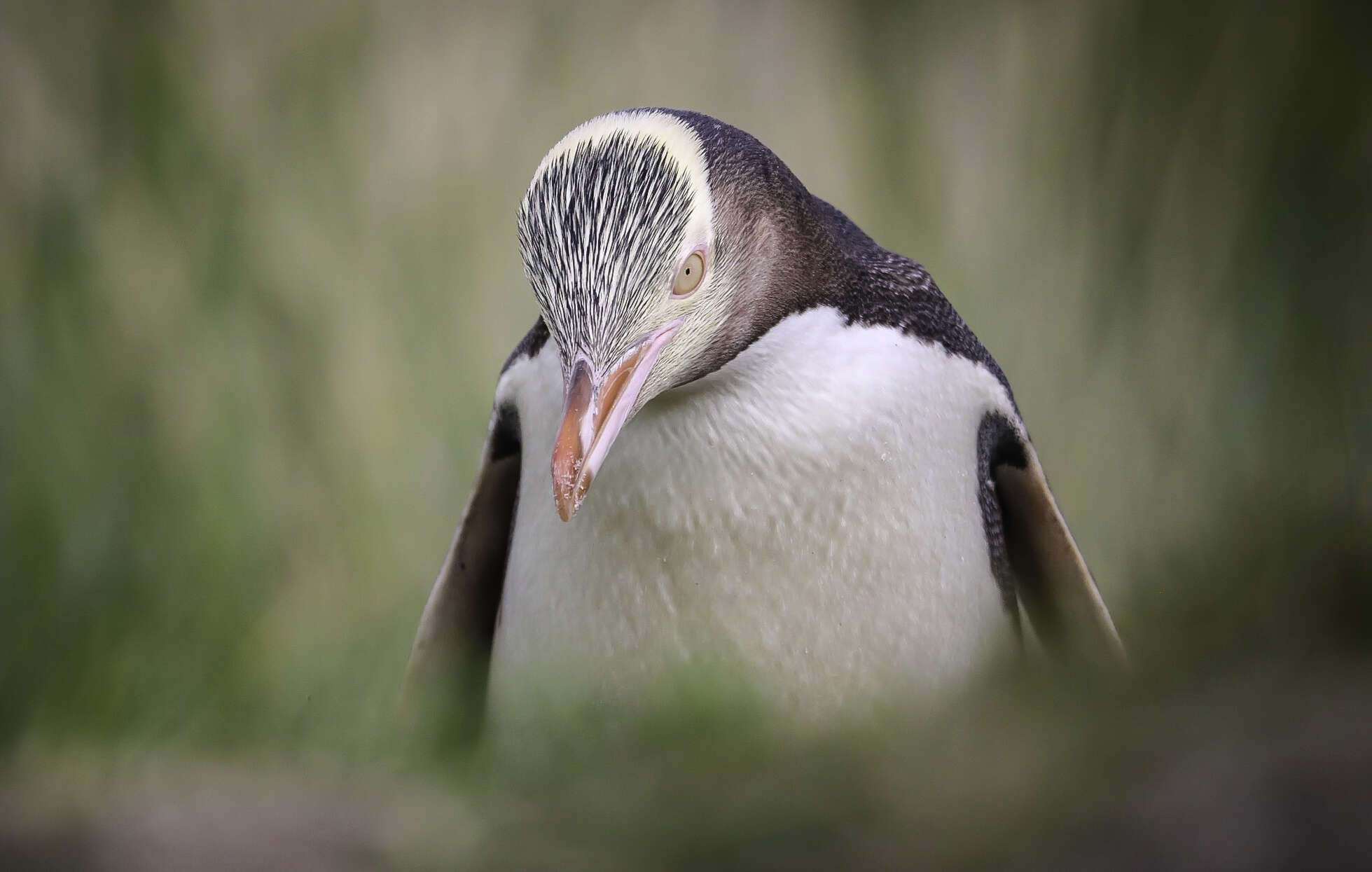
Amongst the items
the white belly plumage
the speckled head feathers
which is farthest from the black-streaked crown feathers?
the white belly plumage

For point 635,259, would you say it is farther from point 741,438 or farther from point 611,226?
point 741,438

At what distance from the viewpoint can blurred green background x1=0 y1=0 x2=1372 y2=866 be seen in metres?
0.47

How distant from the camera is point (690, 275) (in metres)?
1.00

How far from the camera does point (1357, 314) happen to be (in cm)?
51

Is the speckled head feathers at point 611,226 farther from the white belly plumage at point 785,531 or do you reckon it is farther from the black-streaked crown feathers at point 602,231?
the white belly plumage at point 785,531

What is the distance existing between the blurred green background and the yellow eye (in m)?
0.28

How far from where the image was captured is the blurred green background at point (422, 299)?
0.47 m

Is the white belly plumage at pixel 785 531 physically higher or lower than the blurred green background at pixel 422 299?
lower

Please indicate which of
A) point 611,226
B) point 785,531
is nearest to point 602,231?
point 611,226

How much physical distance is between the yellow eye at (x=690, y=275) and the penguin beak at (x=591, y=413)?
0.09 feet

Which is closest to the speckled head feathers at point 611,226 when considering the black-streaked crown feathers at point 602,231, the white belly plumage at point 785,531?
the black-streaked crown feathers at point 602,231

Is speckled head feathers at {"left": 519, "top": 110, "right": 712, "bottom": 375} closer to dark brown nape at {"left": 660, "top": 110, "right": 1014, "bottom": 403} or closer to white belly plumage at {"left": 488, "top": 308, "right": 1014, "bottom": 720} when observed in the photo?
dark brown nape at {"left": 660, "top": 110, "right": 1014, "bottom": 403}

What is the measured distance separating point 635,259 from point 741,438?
245mm


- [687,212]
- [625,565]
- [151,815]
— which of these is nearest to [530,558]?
[625,565]
